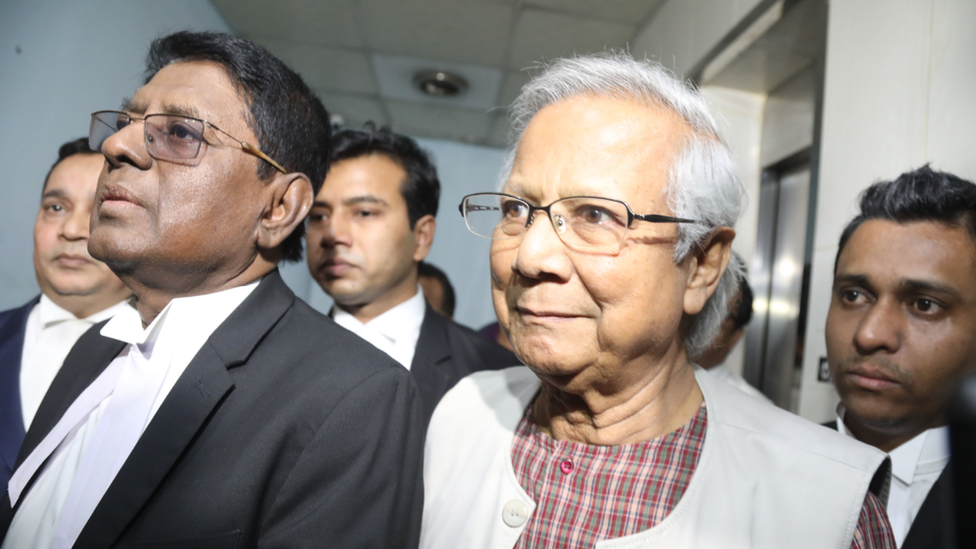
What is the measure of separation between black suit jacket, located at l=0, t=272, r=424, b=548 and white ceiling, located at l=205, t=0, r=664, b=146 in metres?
2.81

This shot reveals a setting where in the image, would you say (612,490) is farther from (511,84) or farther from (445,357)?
(511,84)

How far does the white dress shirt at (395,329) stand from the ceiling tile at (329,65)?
2877mm

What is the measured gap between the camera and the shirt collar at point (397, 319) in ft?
8.28

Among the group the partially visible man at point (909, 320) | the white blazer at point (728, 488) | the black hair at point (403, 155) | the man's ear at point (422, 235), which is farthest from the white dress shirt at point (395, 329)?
the partially visible man at point (909, 320)

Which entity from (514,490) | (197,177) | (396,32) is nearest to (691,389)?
(514,490)

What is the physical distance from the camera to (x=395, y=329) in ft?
8.31

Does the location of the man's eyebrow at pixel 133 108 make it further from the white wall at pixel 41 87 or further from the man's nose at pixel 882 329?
the man's nose at pixel 882 329

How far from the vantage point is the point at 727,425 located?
121 centimetres

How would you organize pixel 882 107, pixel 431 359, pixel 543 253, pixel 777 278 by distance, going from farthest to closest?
pixel 777 278
pixel 431 359
pixel 882 107
pixel 543 253

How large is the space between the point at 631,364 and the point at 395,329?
1.54 metres

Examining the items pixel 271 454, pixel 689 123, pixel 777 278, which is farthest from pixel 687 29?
pixel 271 454

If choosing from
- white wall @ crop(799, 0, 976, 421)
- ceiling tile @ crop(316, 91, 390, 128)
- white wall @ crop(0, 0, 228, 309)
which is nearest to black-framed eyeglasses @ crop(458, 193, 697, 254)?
white wall @ crop(799, 0, 976, 421)

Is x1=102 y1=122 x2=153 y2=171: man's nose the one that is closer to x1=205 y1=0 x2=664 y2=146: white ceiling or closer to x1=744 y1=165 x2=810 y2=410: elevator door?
x1=205 y1=0 x2=664 y2=146: white ceiling

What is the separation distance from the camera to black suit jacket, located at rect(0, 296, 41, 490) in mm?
1729
